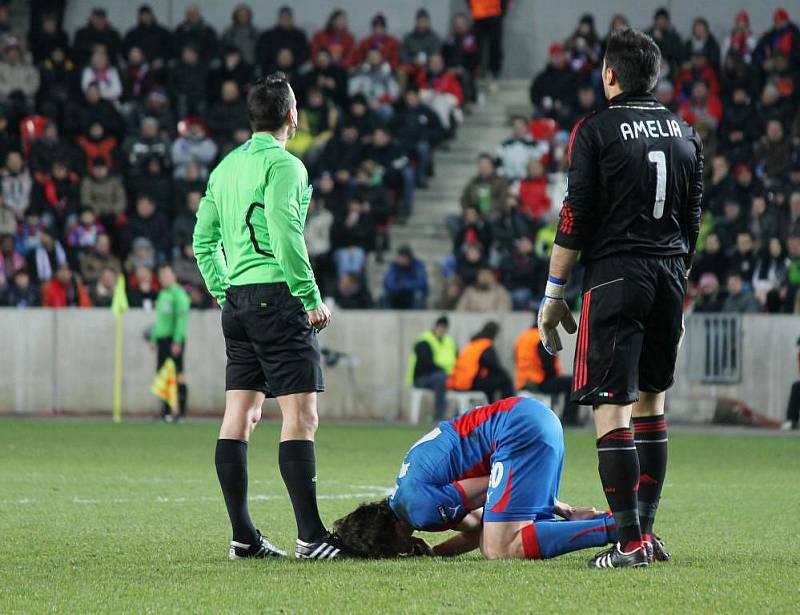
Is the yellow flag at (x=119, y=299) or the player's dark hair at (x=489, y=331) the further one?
the yellow flag at (x=119, y=299)

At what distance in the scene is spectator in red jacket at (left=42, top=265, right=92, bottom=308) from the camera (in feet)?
70.8

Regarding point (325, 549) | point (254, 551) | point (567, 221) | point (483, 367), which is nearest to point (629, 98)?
point (567, 221)

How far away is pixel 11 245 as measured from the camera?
22.3m

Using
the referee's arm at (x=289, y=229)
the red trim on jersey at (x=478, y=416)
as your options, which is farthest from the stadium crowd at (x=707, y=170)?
the referee's arm at (x=289, y=229)

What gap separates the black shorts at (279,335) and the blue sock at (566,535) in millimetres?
1141

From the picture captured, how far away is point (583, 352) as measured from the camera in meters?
6.41

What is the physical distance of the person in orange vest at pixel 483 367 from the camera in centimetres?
1948

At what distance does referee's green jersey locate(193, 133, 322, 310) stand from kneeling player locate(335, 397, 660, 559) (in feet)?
3.07

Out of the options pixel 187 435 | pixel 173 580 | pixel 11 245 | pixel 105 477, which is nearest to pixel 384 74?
pixel 11 245

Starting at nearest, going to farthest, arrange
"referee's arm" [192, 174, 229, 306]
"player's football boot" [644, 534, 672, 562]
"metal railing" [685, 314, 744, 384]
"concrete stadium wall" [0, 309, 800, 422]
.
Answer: "player's football boot" [644, 534, 672, 562]
"referee's arm" [192, 174, 229, 306]
"metal railing" [685, 314, 744, 384]
"concrete stadium wall" [0, 309, 800, 422]

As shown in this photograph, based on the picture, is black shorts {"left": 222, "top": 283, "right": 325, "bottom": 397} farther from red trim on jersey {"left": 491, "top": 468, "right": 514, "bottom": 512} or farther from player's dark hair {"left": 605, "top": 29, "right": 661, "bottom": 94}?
player's dark hair {"left": 605, "top": 29, "right": 661, "bottom": 94}

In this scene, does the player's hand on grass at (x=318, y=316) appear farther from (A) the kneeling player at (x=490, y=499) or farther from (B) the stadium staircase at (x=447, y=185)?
(B) the stadium staircase at (x=447, y=185)

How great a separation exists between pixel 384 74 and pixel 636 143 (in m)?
19.7

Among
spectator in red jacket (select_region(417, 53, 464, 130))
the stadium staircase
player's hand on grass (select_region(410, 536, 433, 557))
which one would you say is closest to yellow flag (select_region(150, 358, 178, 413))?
the stadium staircase
